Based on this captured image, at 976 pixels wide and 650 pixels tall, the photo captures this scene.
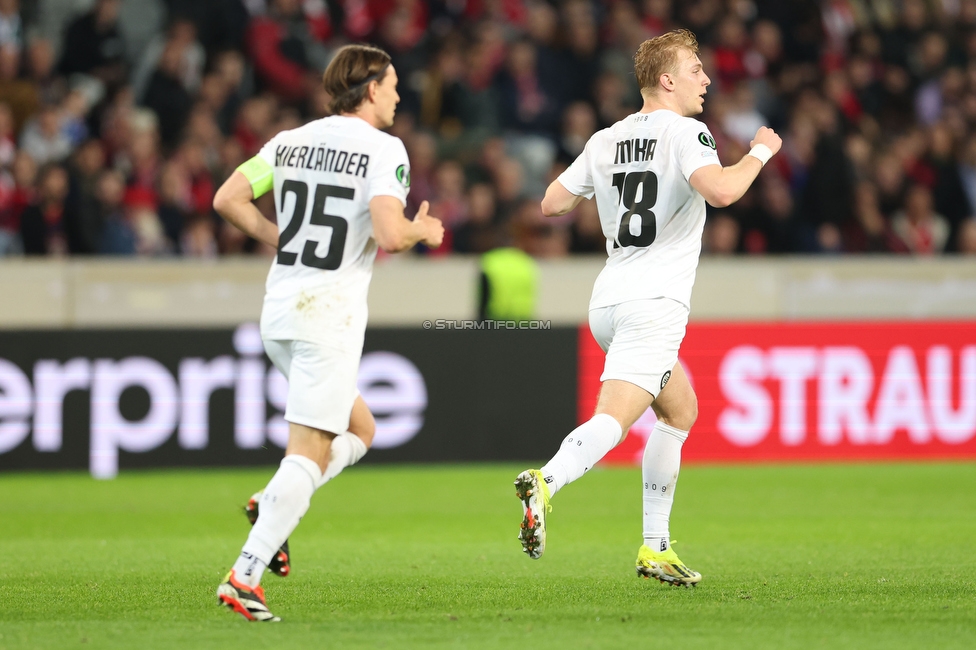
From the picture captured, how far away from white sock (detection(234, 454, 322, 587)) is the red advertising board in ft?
23.3

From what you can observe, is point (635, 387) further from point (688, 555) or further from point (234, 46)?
point (234, 46)

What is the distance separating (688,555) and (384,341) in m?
5.08

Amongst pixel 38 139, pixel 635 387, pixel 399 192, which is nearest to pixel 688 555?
pixel 635 387

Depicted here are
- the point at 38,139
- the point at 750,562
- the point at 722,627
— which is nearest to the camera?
the point at 722,627

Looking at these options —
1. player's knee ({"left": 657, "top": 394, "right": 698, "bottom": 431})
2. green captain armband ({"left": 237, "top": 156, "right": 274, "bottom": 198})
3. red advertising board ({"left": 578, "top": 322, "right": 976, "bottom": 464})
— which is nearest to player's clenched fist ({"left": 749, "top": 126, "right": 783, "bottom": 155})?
player's knee ({"left": 657, "top": 394, "right": 698, "bottom": 431})

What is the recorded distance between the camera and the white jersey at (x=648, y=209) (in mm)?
5602

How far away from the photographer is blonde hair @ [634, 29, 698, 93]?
5.68m

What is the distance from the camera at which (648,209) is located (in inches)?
223

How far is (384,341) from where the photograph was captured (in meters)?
11.6

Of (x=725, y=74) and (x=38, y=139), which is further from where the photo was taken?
(x=725, y=74)

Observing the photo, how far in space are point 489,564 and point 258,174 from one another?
2334 mm

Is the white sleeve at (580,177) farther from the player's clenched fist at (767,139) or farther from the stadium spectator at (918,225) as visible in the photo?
the stadium spectator at (918,225)

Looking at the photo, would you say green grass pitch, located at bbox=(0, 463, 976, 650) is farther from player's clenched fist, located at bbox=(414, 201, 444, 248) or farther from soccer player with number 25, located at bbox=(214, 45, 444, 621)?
player's clenched fist, located at bbox=(414, 201, 444, 248)

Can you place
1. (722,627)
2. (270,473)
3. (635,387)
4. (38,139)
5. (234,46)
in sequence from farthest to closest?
1. (234,46)
2. (38,139)
3. (270,473)
4. (635,387)
5. (722,627)
